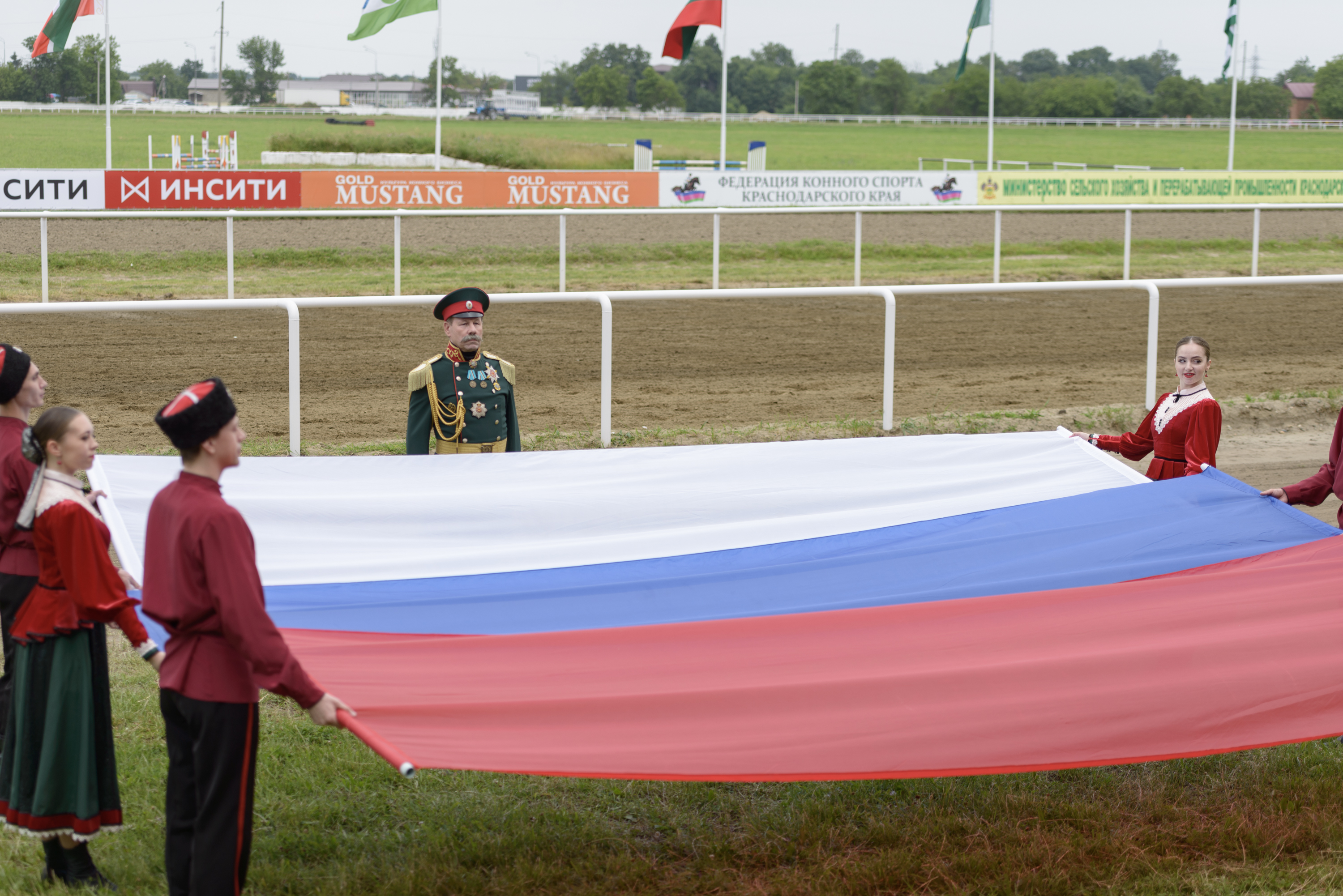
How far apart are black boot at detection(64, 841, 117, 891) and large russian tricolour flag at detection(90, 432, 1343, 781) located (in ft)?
2.50

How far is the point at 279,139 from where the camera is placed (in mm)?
37312

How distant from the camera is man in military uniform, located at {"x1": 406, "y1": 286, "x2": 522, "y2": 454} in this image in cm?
538

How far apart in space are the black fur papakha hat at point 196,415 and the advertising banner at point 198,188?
50.2 ft

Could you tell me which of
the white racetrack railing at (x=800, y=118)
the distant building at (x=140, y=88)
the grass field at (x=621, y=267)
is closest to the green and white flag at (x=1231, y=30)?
the grass field at (x=621, y=267)

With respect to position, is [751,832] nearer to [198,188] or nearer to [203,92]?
[198,188]

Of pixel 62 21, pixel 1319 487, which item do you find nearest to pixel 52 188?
pixel 62 21

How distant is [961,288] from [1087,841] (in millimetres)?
7630

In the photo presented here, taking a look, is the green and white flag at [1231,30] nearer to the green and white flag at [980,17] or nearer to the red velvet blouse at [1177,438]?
the green and white flag at [980,17]

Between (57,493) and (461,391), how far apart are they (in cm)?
231

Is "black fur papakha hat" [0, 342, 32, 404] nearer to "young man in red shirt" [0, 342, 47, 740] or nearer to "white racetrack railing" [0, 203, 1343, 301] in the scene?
"young man in red shirt" [0, 342, 47, 740]

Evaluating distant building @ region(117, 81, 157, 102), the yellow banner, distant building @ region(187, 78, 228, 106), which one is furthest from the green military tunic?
distant building @ region(117, 81, 157, 102)

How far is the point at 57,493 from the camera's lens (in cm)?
327

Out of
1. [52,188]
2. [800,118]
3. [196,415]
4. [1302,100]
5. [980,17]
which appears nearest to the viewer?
[196,415]

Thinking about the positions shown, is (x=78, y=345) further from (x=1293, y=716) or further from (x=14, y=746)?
(x=1293, y=716)
